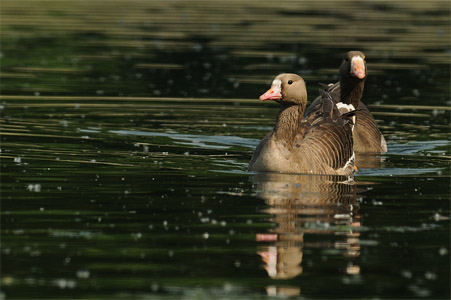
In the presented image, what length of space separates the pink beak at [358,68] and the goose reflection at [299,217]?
363 cm

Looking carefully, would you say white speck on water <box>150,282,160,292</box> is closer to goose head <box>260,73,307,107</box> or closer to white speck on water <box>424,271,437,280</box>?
white speck on water <box>424,271,437,280</box>

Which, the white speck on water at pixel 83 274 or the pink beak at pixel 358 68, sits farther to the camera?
the pink beak at pixel 358 68

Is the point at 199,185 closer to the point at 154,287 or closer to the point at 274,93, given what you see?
the point at 274,93

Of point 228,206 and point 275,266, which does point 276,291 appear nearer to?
point 275,266

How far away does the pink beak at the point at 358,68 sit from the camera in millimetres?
19070

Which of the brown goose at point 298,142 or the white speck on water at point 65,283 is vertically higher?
the brown goose at point 298,142

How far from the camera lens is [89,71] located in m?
30.6

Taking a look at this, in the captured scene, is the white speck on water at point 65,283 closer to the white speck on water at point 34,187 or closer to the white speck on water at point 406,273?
the white speck on water at point 406,273

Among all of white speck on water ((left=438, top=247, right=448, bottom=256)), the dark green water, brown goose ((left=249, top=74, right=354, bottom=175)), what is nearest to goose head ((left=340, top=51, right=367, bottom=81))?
the dark green water

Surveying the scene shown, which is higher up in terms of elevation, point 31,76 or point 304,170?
point 31,76

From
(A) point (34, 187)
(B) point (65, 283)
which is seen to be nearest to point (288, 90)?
(A) point (34, 187)

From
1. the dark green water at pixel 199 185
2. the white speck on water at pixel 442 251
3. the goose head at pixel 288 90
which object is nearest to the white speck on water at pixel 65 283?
the dark green water at pixel 199 185

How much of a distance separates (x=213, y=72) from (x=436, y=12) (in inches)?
1154

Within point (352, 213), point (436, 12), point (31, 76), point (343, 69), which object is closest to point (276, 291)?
point (352, 213)
